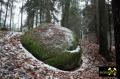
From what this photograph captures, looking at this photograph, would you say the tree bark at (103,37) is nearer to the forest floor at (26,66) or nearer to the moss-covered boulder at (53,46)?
the forest floor at (26,66)

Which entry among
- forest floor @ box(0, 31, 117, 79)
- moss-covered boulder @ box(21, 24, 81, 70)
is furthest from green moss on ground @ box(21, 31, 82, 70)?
forest floor @ box(0, 31, 117, 79)

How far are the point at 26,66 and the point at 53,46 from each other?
2.10 metres

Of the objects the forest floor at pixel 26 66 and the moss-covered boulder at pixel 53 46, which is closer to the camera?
the forest floor at pixel 26 66

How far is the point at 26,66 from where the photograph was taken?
35.7 ft

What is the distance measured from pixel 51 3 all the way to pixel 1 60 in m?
17.3

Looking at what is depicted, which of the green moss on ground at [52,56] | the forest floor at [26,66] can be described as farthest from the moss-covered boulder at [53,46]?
the forest floor at [26,66]

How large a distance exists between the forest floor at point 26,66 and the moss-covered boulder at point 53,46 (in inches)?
13.3

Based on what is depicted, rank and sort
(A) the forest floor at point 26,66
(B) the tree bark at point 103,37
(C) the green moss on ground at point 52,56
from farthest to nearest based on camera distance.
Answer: (B) the tree bark at point 103,37 → (C) the green moss on ground at point 52,56 → (A) the forest floor at point 26,66

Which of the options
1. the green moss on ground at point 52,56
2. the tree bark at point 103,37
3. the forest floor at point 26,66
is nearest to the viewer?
the forest floor at point 26,66

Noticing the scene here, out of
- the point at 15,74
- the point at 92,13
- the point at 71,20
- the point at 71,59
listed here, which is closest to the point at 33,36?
the point at 71,59

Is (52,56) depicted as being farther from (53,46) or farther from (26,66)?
(26,66)

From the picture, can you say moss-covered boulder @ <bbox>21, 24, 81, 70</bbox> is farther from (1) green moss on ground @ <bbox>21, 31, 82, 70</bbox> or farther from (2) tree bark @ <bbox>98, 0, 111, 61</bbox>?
(2) tree bark @ <bbox>98, 0, 111, 61</bbox>

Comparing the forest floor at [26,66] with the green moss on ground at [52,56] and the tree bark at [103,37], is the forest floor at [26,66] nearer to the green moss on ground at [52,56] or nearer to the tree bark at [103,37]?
the green moss on ground at [52,56]

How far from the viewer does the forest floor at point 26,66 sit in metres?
10.2
